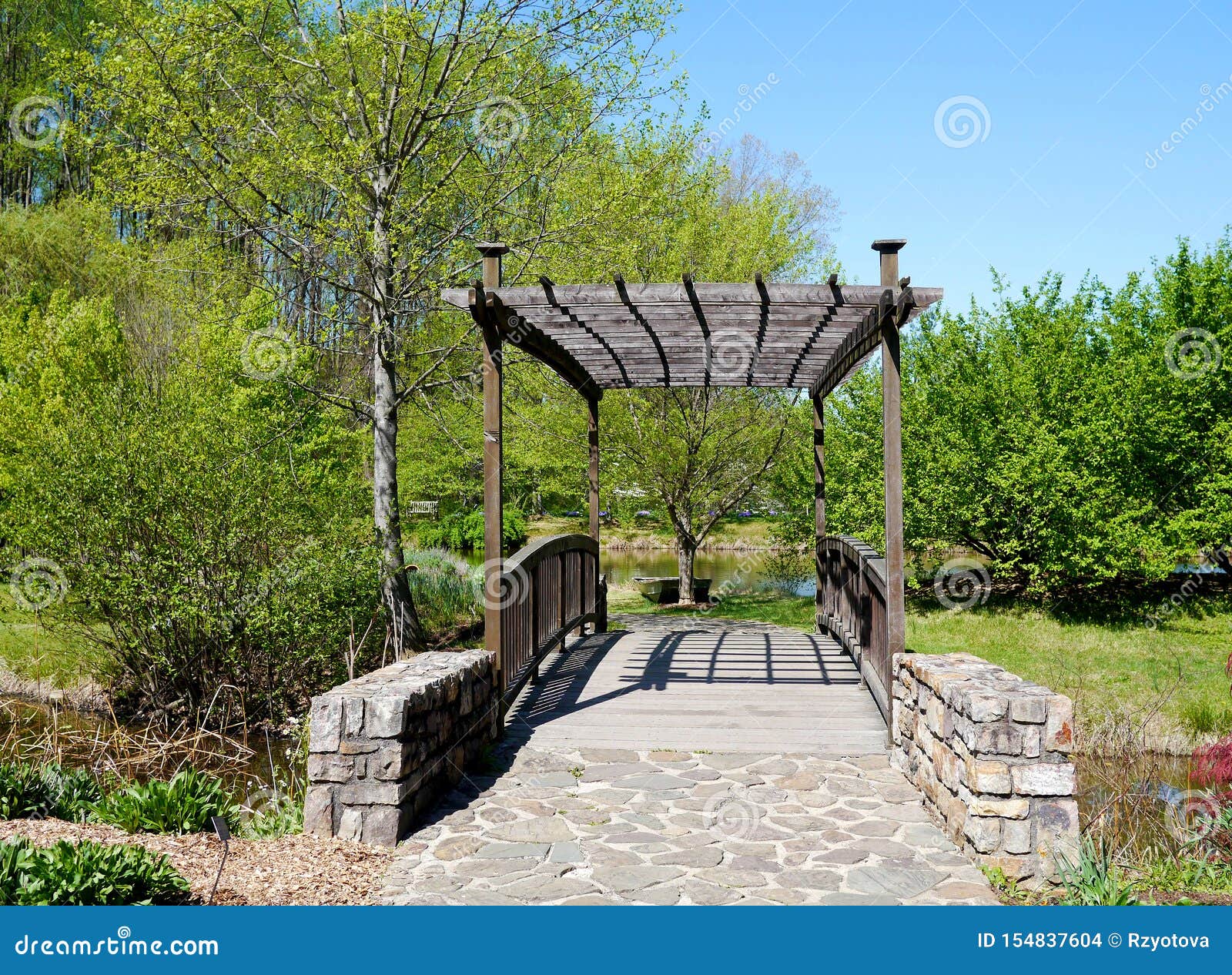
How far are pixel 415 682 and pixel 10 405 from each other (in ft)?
33.2

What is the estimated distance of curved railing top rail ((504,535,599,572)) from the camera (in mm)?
6762

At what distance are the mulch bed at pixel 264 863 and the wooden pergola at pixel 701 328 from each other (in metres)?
2.09

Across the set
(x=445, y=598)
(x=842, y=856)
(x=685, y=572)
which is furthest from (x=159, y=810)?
(x=685, y=572)

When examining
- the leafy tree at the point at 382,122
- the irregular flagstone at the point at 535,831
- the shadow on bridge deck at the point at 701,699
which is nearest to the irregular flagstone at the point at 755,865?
the irregular flagstone at the point at 535,831

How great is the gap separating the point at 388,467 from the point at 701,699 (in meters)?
4.99

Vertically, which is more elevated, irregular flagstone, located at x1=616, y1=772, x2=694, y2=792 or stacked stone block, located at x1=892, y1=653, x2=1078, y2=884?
stacked stone block, located at x1=892, y1=653, x2=1078, y2=884

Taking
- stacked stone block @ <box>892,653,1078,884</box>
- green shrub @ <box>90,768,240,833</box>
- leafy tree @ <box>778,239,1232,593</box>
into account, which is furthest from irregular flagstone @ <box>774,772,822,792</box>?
leafy tree @ <box>778,239,1232,593</box>

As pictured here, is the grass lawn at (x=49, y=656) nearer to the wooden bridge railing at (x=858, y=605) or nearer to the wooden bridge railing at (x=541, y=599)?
the wooden bridge railing at (x=541, y=599)

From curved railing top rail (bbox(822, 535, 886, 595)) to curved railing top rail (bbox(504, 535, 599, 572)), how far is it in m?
2.35

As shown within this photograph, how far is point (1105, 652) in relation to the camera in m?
11.8

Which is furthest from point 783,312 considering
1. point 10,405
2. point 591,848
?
point 10,405

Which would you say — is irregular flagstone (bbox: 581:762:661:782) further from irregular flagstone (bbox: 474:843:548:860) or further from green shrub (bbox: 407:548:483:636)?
green shrub (bbox: 407:548:483:636)

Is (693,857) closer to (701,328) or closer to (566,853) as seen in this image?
(566,853)

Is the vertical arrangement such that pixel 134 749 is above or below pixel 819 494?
below
